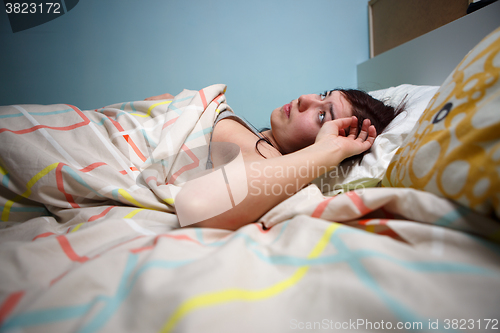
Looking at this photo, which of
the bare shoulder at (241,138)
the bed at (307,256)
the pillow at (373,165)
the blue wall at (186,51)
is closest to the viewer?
the bed at (307,256)

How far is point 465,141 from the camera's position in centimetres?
32

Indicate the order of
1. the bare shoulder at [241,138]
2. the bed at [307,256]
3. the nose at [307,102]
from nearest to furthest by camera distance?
the bed at [307,256] → the bare shoulder at [241,138] → the nose at [307,102]

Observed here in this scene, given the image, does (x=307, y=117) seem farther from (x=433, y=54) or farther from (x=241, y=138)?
(x=433, y=54)

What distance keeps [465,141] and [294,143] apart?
22.0 inches

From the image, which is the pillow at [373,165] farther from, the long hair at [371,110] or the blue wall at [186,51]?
the blue wall at [186,51]

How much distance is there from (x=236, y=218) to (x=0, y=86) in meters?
1.81

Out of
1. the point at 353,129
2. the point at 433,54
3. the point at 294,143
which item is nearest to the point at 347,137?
the point at 353,129

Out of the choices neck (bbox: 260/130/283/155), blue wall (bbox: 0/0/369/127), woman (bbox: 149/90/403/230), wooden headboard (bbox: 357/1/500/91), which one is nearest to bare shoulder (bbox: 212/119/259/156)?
woman (bbox: 149/90/403/230)

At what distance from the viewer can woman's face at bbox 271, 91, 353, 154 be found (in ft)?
2.69

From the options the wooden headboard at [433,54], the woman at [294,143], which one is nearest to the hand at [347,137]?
the woman at [294,143]

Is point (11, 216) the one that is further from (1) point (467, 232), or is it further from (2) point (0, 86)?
(2) point (0, 86)

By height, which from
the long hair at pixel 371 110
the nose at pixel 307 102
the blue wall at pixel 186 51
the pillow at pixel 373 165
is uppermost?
the blue wall at pixel 186 51

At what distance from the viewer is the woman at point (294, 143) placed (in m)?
0.49

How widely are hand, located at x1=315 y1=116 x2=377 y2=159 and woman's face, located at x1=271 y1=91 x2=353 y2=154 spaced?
0.07 m
